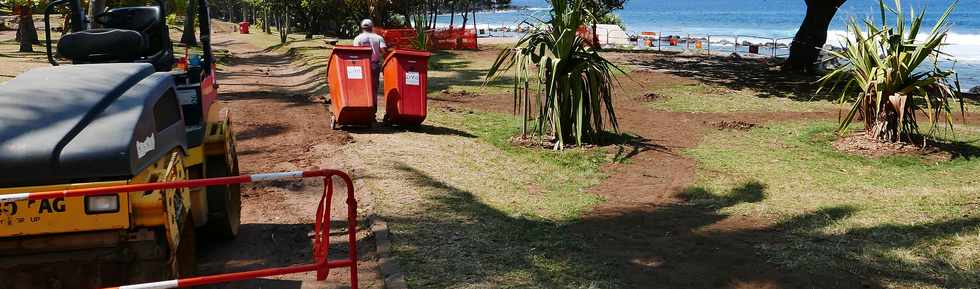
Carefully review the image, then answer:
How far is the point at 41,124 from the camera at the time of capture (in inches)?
169

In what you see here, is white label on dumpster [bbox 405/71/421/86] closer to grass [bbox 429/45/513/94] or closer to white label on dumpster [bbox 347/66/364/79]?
white label on dumpster [bbox 347/66/364/79]

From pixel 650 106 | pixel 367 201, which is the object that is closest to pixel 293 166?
pixel 367 201

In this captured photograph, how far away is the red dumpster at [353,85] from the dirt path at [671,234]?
3482mm

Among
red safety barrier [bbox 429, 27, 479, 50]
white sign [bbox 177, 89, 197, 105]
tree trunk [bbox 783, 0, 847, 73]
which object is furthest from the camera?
red safety barrier [bbox 429, 27, 479, 50]

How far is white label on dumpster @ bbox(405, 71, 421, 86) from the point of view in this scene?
1193cm

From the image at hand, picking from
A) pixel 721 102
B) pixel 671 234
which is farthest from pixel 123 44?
pixel 721 102

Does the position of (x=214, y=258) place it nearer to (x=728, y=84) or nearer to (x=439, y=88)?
(x=439, y=88)

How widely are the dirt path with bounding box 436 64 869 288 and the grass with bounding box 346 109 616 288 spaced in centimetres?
24

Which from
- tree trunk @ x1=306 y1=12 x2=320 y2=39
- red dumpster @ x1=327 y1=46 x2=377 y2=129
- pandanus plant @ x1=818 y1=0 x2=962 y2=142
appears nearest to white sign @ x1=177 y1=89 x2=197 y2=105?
red dumpster @ x1=327 y1=46 x2=377 y2=129

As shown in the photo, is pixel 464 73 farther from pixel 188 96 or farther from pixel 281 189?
pixel 188 96

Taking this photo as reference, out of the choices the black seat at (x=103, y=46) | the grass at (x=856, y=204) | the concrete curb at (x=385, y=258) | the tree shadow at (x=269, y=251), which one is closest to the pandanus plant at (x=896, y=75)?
the grass at (x=856, y=204)

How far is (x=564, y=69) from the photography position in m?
11.0

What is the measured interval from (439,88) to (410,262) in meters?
12.2

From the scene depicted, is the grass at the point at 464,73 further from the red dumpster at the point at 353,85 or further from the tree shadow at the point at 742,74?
the red dumpster at the point at 353,85
